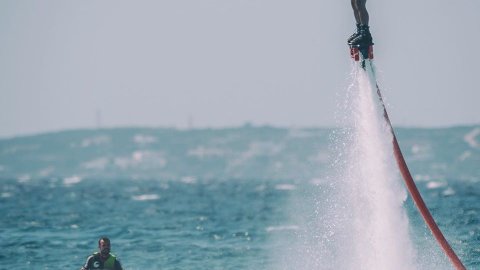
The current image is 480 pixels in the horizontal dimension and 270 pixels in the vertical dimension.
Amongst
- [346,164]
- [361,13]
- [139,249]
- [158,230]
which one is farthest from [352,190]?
[158,230]

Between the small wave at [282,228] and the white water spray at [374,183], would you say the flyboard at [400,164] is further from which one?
the small wave at [282,228]

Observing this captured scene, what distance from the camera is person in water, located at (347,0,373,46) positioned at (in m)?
26.8

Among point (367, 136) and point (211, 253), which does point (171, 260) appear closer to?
point (211, 253)

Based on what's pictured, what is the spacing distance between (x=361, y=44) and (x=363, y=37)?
26 cm

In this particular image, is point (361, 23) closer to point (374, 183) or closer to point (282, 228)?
point (374, 183)

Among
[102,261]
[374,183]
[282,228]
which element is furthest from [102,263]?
[282,228]

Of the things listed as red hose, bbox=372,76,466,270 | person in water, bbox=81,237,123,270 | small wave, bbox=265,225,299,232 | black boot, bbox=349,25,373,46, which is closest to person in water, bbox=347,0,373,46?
black boot, bbox=349,25,373,46

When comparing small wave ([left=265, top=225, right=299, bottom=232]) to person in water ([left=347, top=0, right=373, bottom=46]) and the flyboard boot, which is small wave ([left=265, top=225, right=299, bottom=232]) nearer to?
the flyboard boot

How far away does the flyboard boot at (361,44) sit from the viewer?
2688cm

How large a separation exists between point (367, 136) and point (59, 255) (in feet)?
68.9

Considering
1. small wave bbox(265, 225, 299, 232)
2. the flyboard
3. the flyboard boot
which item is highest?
the flyboard boot

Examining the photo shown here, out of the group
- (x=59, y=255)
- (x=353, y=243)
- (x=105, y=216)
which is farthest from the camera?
(x=105, y=216)

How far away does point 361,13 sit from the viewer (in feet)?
87.9

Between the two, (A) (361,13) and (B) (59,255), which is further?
(B) (59,255)
